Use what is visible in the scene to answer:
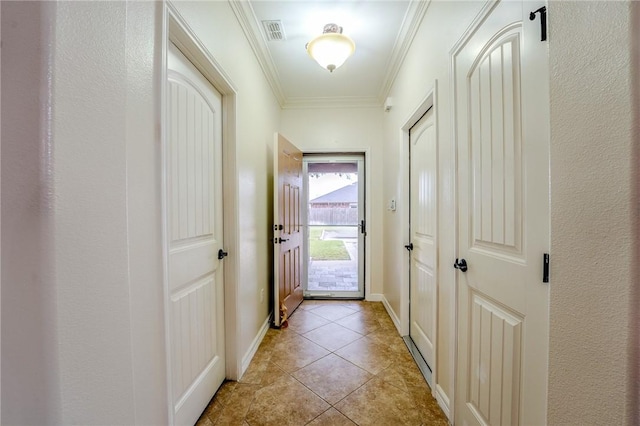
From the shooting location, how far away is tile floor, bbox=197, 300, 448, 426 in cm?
146

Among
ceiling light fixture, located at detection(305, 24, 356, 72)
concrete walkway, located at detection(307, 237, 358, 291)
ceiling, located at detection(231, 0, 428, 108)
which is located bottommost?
concrete walkway, located at detection(307, 237, 358, 291)

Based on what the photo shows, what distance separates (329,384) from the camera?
1722 mm

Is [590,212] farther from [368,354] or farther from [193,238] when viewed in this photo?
[368,354]

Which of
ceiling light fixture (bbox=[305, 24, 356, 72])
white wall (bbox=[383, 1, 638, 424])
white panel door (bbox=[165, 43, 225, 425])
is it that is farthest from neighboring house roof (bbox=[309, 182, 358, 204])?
white wall (bbox=[383, 1, 638, 424])

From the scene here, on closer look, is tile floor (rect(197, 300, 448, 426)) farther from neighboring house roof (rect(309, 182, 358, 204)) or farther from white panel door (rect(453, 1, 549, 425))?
neighboring house roof (rect(309, 182, 358, 204))

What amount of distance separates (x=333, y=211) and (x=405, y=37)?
224 cm

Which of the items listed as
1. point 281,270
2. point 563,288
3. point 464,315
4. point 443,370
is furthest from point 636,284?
point 281,270

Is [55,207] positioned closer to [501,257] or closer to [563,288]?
[563,288]

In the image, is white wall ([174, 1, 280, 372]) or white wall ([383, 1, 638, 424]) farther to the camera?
white wall ([174, 1, 280, 372])

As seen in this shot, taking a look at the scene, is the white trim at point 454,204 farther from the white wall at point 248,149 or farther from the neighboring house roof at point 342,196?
the neighboring house roof at point 342,196

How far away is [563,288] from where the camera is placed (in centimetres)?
65

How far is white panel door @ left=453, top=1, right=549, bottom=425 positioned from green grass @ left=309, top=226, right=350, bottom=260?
8.61ft

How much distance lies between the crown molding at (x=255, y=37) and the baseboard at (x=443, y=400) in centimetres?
277

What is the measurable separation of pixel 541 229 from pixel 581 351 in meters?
0.39
